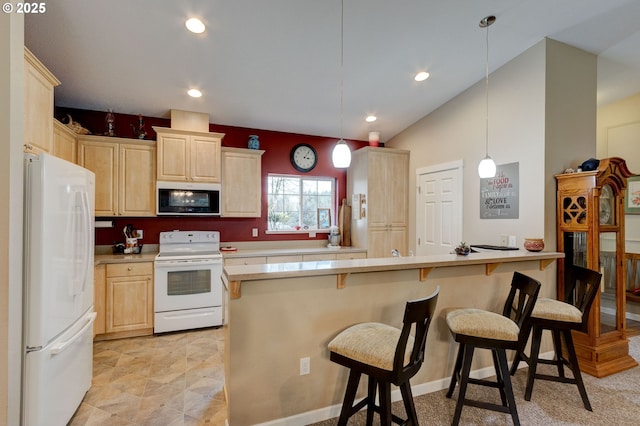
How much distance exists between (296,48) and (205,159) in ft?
6.13

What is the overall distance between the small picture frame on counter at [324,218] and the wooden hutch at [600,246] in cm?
308

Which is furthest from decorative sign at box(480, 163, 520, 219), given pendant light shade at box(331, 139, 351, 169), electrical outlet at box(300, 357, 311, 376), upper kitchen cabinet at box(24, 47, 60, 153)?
upper kitchen cabinet at box(24, 47, 60, 153)

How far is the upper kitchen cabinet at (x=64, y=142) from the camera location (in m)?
2.99

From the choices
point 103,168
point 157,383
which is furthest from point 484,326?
point 103,168

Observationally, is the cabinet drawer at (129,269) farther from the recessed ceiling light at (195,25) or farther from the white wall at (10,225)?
the recessed ceiling light at (195,25)

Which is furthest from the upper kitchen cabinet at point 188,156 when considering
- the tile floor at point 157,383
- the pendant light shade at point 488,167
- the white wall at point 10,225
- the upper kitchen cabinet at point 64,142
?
the pendant light shade at point 488,167

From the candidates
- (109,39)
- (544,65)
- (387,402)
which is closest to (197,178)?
(109,39)

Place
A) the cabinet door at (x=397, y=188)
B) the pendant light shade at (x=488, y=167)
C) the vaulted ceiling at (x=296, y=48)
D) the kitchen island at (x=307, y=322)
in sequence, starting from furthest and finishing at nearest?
the cabinet door at (x=397, y=188), the pendant light shade at (x=488, y=167), the vaulted ceiling at (x=296, y=48), the kitchen island at (x=307, y=322)

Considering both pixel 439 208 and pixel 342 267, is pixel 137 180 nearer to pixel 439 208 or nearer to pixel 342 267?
pixel 342 267

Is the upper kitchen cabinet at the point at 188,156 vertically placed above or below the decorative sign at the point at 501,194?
above

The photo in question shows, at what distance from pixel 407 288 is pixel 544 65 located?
9.00ft

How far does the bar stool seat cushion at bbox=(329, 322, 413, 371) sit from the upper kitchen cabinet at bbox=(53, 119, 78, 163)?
3115 mm

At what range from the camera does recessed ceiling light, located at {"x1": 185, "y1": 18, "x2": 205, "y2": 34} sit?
8.24 ft

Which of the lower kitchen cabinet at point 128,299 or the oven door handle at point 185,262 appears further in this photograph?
the oven door handle at point 185,262
